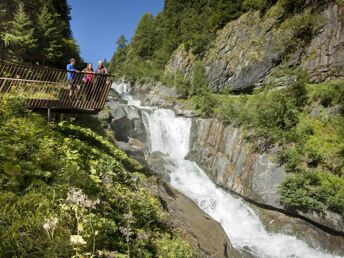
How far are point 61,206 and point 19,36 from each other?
17708 mm

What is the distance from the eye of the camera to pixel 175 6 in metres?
37.1

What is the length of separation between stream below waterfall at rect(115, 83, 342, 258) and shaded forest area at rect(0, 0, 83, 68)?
10695 mm

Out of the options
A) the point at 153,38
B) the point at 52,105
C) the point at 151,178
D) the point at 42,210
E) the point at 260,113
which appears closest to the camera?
the point at 42,210

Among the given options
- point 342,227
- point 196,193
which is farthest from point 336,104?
point 196,193

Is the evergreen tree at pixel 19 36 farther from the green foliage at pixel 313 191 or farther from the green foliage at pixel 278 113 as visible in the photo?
the green foliage at pixel 313 191

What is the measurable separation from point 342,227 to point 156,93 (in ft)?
89.2

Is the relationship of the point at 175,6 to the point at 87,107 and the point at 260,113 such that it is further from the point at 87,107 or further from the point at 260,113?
the point at 87,107

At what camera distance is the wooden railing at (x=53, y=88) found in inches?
208

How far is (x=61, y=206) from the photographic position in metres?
2.42

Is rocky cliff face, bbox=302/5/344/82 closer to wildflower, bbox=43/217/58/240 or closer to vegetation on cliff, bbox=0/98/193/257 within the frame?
A: vegetation on cliff, bbox=0/98/193/257

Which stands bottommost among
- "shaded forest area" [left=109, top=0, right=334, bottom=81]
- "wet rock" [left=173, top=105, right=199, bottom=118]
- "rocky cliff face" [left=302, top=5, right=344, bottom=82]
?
"wet rock" [left=173, top=105, right=199, bottom=118]

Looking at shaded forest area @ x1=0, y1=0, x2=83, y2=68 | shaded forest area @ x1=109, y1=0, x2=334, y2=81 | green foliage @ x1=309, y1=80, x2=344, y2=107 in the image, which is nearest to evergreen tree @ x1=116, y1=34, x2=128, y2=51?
shaded forest area @ x1=109, y1=0, x2=334, y2=81

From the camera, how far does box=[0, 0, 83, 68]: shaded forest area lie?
546 inches

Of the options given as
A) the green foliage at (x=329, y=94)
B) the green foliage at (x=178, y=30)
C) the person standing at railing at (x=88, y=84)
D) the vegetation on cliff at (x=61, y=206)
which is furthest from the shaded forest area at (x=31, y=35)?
the green foliage at (x=329, y=94)
